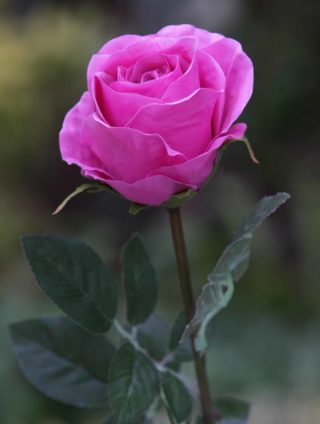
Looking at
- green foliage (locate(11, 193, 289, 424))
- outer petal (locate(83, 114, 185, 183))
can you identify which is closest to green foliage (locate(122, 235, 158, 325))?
green foliage (locate(11, 193, 289, 424))

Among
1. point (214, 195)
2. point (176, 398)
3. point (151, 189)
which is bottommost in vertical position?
point (214, 195)

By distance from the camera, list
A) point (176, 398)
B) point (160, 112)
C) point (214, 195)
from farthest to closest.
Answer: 1. point (214, 195)
2. point (176, 398)
3. point (160, 112)

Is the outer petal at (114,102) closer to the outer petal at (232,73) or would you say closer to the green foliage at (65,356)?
the outer petal at (232,73)

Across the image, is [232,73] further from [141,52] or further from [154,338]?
[154,338]

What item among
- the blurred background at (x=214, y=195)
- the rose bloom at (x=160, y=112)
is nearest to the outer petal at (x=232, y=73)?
the rose bloom at (x=160, y=112)

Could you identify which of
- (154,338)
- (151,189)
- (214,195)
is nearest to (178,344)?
(154,338)

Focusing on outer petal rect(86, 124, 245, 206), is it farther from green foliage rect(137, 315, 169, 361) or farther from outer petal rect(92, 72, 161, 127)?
green foliage rect(137, 315, 169, 361)
